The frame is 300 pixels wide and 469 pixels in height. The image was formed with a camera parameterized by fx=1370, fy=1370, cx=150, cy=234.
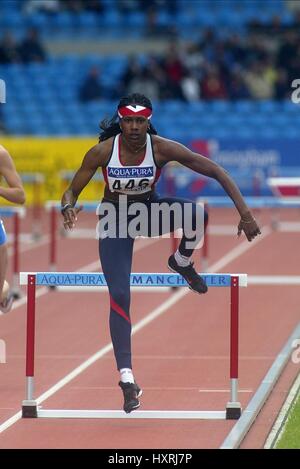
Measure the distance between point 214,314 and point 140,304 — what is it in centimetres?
120

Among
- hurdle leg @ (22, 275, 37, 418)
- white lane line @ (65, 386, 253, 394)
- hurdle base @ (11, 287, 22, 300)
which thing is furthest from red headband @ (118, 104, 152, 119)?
hurdle base @ (11, 287, 22, 300)

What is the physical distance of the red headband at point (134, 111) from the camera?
8.93m

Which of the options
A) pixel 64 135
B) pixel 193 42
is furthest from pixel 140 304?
pixel 193 42

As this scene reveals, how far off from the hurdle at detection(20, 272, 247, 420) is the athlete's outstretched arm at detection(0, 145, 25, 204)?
536mm

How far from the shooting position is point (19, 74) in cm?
3238

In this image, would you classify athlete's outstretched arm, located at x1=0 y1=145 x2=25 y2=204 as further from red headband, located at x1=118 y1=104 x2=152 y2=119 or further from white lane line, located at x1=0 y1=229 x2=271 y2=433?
white lane line, located at x1=0 y1=229 x2=271 y2=433

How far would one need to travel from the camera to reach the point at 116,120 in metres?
9.39

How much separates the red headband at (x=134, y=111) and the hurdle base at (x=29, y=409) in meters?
2.02

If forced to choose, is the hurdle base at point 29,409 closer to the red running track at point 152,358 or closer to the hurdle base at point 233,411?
the red running track at point 152,358

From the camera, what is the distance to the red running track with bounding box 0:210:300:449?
8.62 metres

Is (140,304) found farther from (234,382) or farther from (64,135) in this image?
(64,135)

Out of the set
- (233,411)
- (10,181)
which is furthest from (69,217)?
(233,411)
